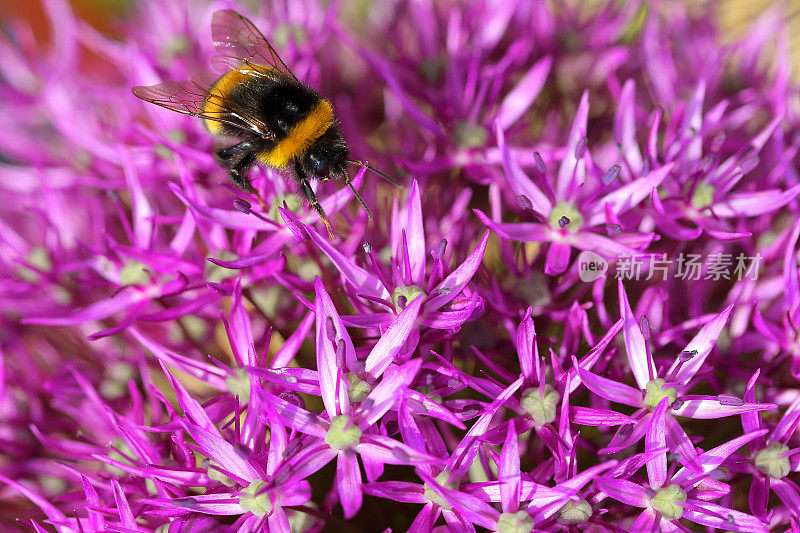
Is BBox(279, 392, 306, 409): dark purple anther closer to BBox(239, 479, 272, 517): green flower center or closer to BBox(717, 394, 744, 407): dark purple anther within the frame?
BBox(239, 479, 272, 517): green flower center

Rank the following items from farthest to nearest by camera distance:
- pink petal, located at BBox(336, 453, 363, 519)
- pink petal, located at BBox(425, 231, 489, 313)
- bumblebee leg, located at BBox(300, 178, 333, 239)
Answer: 1. bumblebee leg, located at BBox(300, 178, 333, 239)
2. pink petal, located at BBox(425, 231, 489, 313)
3. pink petal, located at BBox(336, 453, 363, 519)

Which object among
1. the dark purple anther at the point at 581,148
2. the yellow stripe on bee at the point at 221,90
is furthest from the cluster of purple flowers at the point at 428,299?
the yellow stripe on bee at the point at 221,90

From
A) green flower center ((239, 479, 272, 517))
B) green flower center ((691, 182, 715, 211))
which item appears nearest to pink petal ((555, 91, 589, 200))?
green flower center ((691, 182, 715, 211))

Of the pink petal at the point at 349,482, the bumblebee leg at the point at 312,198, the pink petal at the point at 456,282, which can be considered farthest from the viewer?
the bumblebee leg at the point at 312,198

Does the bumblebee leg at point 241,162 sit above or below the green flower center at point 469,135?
above

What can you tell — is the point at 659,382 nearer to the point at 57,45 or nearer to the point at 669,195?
the point at 669,195

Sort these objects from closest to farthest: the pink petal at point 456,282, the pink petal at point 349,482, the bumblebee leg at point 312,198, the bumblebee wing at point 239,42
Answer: the pink petal at point 349,482 < the pink petal at point 456,282 < the bumblebee leg at point 312,198 < the bumblebee wing at point 239,42

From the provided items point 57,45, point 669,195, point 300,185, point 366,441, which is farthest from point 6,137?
point 669,195

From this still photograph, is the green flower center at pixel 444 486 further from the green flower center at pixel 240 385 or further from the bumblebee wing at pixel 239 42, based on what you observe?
the bumblebee wing at pixel 239 42
